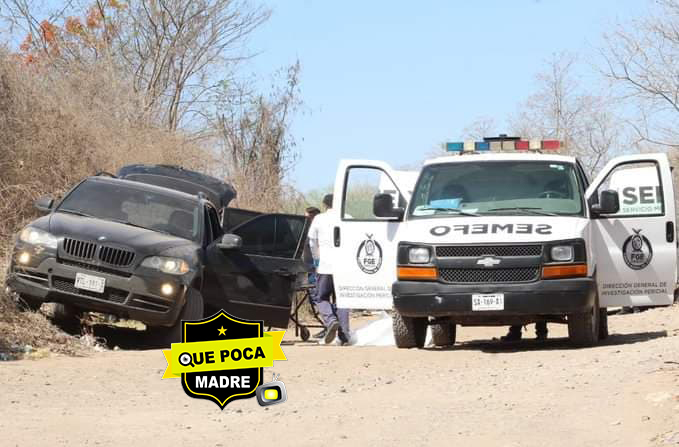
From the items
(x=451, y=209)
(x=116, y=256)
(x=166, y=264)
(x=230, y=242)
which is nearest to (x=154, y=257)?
(x=166, y=264)

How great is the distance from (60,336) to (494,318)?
438cm

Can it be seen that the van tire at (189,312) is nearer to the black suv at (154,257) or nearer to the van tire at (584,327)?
the black suv at (154,257)

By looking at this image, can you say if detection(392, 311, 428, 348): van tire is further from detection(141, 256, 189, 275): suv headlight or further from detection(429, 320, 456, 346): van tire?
detection(141, 256, 189, 275): suv headlight

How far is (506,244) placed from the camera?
1270cm

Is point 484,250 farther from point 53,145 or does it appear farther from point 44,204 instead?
point 53,145

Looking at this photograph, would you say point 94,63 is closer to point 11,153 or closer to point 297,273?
point 11,153

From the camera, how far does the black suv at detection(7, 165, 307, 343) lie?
13406 millimetres

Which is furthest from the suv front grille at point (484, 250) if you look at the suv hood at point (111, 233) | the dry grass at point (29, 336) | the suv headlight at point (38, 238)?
the suv headlight at point (38, 238)

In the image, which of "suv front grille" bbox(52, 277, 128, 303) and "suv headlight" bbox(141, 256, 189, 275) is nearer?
"suv front grille" bbox(52, 277, 128, 303)

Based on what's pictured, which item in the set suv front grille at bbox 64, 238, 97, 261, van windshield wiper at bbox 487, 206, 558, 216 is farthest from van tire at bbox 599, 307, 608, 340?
suv front grille at bbox 64, 238, 97, 261

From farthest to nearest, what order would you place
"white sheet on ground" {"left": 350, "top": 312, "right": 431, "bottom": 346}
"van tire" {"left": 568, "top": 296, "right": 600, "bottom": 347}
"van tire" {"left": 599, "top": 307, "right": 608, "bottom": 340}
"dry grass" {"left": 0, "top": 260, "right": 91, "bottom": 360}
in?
"white sheet on ground" {"left": 350, "top": 312, "right": 431, "bottom": 346} → "van tire" {"left": 599, "top": 307, "right": 608, "bottom": 340} → "van tire" {"left": 568, "top": 296, "right": 600, "bottom": 347} → "dry grass" {"left": 0, "top": 260, "right": 91, "bottom": 360}

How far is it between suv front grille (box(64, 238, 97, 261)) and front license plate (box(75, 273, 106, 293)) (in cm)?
20

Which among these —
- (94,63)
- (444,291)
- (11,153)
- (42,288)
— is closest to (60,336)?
(42,288)

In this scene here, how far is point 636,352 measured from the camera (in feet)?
38.3
